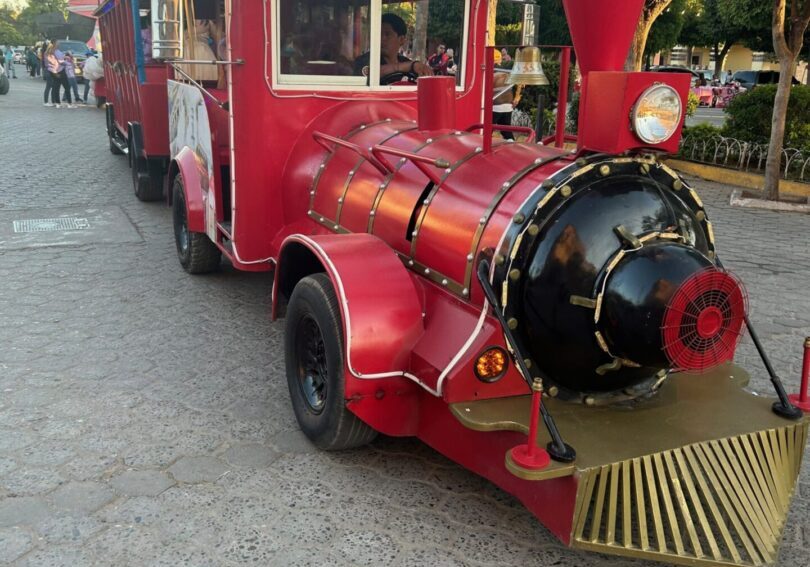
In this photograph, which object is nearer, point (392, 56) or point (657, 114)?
point (657, 114)

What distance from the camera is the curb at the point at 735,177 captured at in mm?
9859

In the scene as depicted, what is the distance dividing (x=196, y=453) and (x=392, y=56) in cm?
247

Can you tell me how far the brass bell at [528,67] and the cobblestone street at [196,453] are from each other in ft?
5.82

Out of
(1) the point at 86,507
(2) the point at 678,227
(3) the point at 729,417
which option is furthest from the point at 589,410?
(1) the point at 86,507

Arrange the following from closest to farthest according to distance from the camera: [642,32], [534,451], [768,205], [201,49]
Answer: [534,451] < [201,49] < [768,205] < [642,32]

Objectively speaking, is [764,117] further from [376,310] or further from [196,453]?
[196,453]

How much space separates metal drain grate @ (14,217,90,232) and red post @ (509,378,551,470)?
6167 mm

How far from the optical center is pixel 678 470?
8.02 ft

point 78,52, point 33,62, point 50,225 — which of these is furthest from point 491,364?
point 33,62

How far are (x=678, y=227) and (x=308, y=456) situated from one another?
6.21 feet

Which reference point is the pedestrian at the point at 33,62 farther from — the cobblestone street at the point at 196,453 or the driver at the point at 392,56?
the driver at the point at 392,56

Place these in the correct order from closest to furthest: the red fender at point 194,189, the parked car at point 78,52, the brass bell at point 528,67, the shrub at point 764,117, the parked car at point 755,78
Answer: the brass bell at point 528,67 < the red fender at point 194,189 < the shrub at point 764,117 < the parked car at point 78,52 < the parked car at point 755,78

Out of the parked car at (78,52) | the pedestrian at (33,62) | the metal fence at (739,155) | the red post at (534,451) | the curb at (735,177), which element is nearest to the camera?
the red post at (534,451)

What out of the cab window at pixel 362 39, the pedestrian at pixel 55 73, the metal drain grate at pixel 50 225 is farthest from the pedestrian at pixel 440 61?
the pedestrian at pixel 55 73
